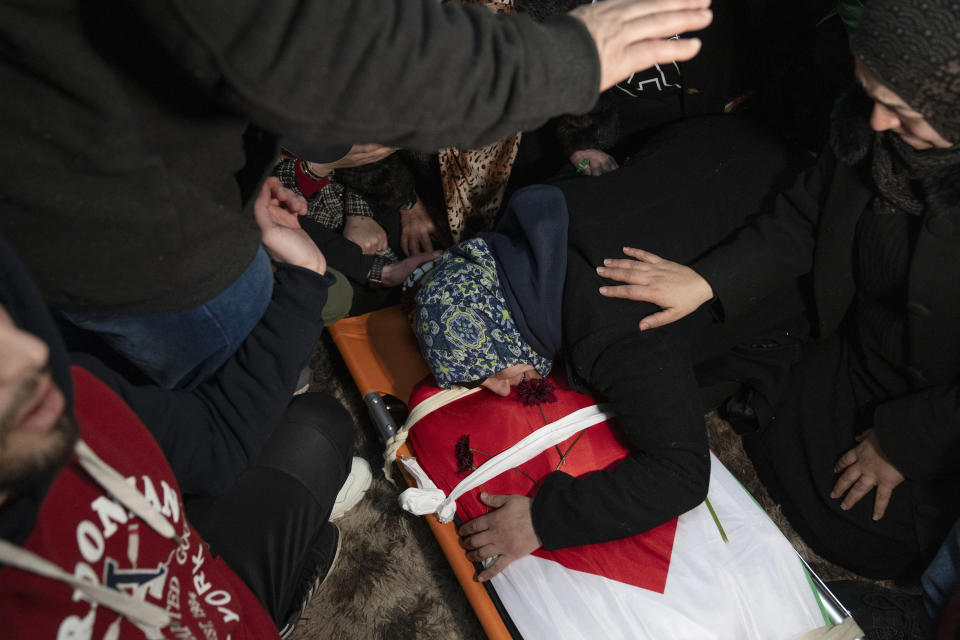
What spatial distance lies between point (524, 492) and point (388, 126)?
99 centimetres

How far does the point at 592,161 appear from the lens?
1.83m

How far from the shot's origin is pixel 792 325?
63.1 inches

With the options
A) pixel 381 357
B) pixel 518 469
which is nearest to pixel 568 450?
pixel 518 469

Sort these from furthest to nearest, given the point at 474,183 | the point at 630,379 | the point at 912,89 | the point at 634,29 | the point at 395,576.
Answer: the point at 474,183
the point at 395,576
the point at 630,379
the point at 912,89
the point at 634,29

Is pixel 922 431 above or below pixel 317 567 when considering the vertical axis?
above

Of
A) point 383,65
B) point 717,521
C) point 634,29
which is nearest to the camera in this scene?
point 383,65

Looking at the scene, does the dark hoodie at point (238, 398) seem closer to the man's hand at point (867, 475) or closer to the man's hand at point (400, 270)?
the man's hand at point (400, 270)

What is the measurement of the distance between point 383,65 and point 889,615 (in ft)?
4.64

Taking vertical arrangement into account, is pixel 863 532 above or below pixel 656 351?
below

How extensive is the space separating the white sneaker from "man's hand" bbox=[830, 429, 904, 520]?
3.73ft

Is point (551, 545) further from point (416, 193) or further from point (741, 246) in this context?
point (416, 193)

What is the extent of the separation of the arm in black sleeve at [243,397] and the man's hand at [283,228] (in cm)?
6

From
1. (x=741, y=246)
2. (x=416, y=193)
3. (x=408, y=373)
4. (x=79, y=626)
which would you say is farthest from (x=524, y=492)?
(x=416, y=193)

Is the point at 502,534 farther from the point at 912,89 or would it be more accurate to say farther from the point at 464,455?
the point at 912,89
